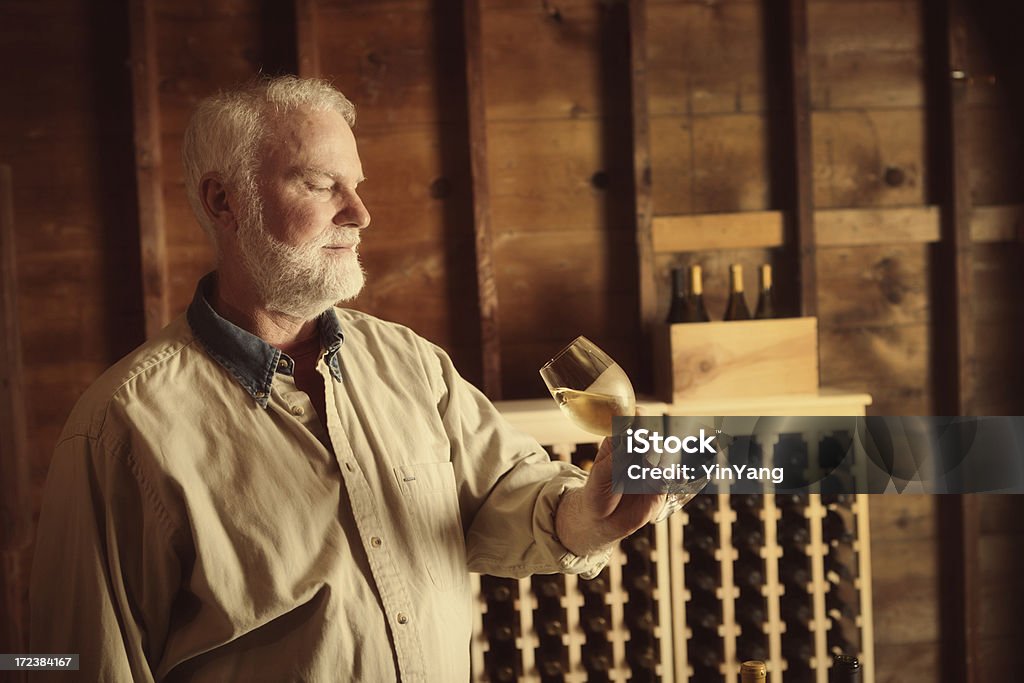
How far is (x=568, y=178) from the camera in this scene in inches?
86.4

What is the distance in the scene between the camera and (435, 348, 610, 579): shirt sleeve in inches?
47.4

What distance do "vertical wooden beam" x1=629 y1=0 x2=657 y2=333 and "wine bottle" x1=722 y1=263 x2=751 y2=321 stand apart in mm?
192

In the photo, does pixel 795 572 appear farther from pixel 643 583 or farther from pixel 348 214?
pixel 348 214

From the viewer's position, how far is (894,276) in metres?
2.26

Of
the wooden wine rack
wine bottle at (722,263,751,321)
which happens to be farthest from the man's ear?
wine bottle at (722,263,751,321)

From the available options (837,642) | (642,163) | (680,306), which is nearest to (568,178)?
(642,163)

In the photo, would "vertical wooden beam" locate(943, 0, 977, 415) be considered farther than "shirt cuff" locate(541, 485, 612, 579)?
Yes

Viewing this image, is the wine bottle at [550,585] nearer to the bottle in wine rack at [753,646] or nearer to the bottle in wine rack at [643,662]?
the bottle in wine rack at [643,662]

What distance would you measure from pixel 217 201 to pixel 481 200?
37.9 inches

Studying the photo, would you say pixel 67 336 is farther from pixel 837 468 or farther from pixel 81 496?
pixel 837 468

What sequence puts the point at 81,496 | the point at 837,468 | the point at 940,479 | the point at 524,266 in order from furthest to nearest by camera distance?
the point at 524,266, the point at 837,468, the point at 940,479, the point at 81,496

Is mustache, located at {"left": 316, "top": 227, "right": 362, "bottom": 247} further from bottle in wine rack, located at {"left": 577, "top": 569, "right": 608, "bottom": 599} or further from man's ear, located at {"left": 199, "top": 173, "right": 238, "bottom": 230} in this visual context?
bottle in wine rack, located at {"left": 577, "top": 569, "right": 608, "bottom": 599}

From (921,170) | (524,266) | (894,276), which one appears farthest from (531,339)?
(921,170)

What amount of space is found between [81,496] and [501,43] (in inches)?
62.9
